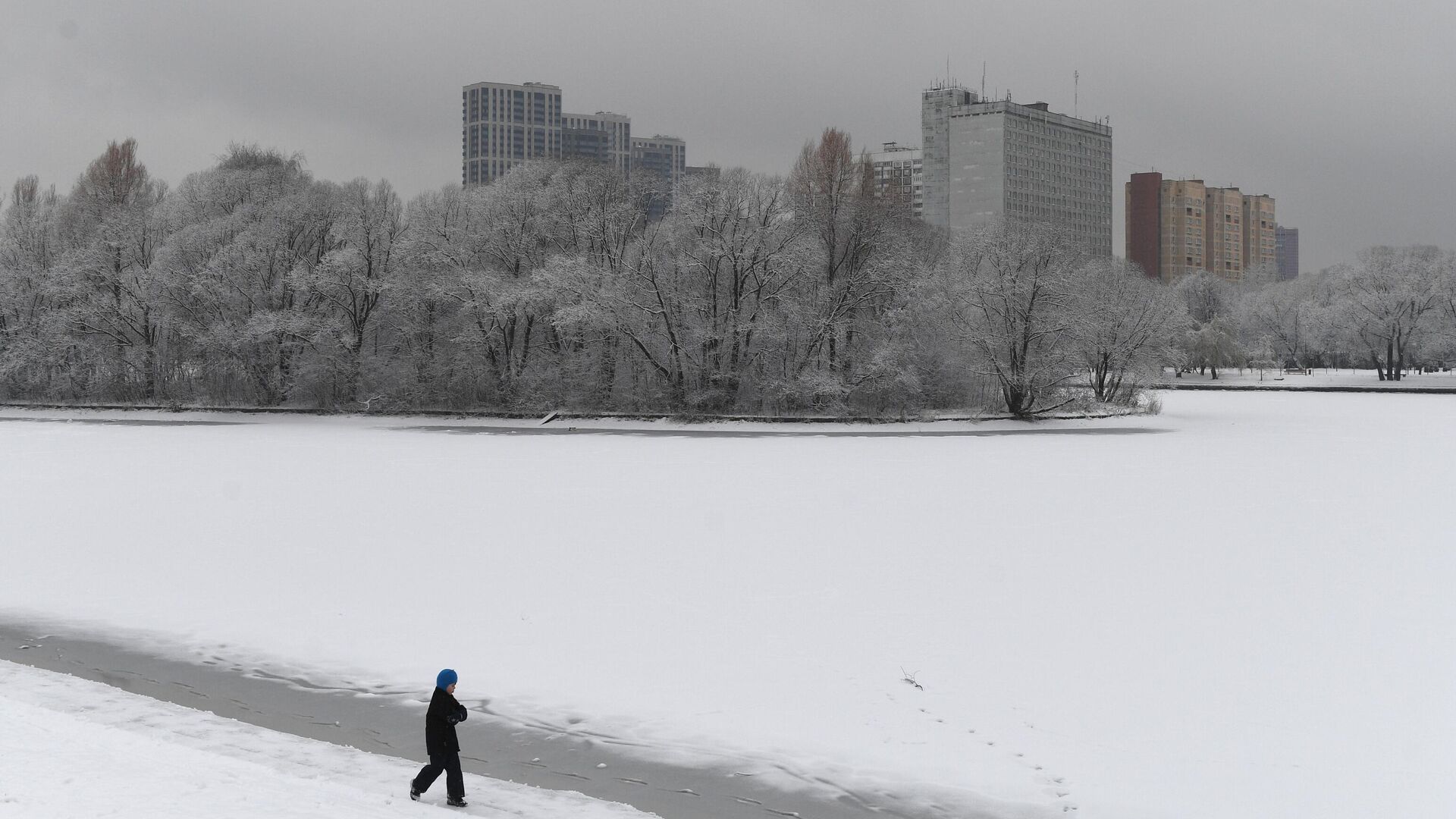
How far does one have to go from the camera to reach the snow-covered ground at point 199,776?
7363 mm

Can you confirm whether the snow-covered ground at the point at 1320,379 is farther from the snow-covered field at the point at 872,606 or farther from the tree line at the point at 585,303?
the snow-covered field at the point at 872,606

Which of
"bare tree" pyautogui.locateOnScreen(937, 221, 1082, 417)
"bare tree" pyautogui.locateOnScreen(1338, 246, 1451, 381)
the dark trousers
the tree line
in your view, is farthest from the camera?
"bare tree" pyautogui.locateOnScreen(1338, 246, 1451, 381)

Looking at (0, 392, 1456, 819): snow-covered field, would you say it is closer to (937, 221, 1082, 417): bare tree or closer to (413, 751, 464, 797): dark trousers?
(413, 751, 464, 797): dark trousers

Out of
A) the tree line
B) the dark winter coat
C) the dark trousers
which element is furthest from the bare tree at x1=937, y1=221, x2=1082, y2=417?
the dark trousers

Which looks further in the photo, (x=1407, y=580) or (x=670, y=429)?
(x=670, y=429)

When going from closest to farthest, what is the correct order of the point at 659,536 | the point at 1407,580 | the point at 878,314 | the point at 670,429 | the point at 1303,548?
1. the point at 1407,580
2. the point at 1303,548
3. the point at 659,536
4. the point at 670,429
5. the point at 878,314

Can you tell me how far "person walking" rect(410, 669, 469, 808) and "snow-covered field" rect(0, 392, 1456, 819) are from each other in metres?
2.03

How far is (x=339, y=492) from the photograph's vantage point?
24.2 metres

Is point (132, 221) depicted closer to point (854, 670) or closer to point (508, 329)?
point (508, 329)

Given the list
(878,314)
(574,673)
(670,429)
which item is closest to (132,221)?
(670,429)

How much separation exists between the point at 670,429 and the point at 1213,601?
3422 centimetres

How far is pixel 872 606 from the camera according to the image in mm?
14000

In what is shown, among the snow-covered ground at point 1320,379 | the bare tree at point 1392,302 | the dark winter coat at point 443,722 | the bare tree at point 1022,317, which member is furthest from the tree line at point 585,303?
the dark winter coat at point 443,722

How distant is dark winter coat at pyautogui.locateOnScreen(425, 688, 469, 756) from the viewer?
7.98m
